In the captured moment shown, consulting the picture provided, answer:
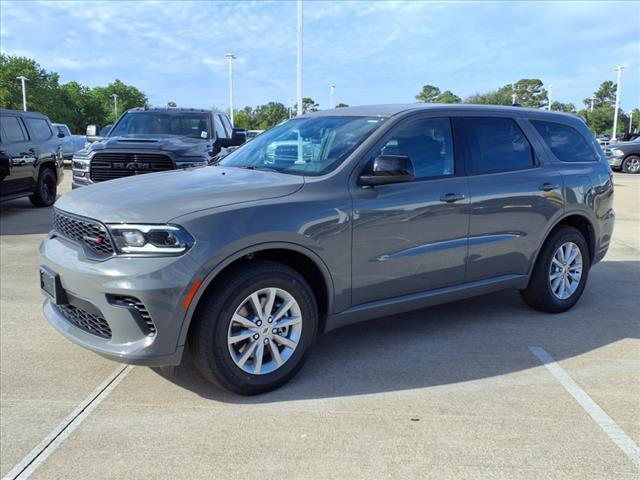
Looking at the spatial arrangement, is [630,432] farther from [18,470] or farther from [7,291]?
[7,291]

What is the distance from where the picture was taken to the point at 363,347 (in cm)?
437

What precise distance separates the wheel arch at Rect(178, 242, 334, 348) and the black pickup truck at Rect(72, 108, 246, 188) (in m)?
4.74

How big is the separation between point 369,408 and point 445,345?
1223 millimetres

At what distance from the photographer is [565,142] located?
528cm

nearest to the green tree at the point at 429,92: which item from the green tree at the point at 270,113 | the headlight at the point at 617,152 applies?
the green tree at the point at 270,113

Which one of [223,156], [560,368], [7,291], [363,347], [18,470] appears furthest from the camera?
[7,291]

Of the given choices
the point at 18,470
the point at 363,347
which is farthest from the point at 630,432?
the point at 18,470

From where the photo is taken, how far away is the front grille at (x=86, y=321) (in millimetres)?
3326

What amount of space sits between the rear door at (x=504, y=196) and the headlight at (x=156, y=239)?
7.39 feet

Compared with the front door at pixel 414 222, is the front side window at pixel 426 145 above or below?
above

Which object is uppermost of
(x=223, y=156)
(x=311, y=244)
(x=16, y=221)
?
(x=223, y=156)

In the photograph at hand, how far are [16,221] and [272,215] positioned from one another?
8536 mm

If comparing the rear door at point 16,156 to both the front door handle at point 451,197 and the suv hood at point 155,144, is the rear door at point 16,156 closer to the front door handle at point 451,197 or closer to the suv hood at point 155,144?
the suv hood at point 155,144

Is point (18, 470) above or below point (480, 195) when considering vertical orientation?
below
